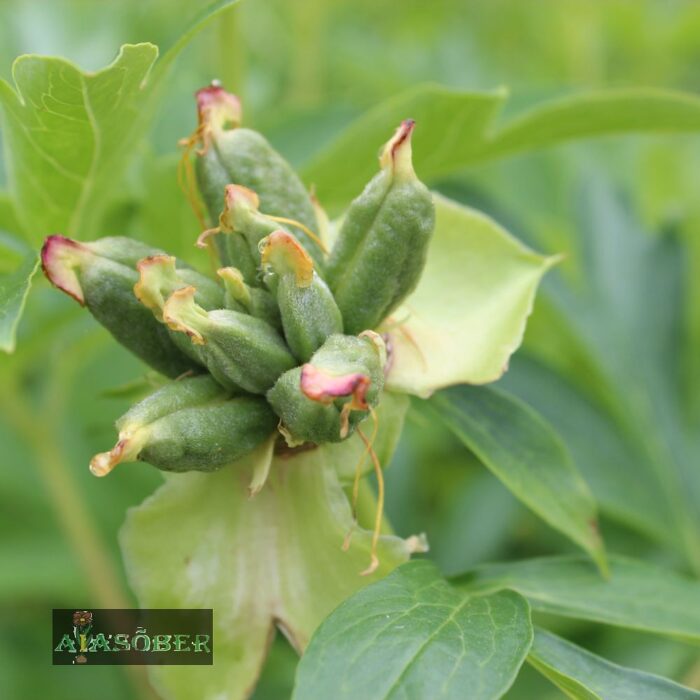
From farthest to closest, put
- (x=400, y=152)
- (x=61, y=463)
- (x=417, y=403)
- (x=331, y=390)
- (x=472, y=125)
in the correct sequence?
(x=61, y=463), (x=472, y=125), (x=417, y=403), (x=400, y=152), (x=331, y=390)

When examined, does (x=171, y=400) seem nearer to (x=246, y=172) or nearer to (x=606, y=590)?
(x=246, y=172)

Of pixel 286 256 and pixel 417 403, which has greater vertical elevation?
pixel 286 256

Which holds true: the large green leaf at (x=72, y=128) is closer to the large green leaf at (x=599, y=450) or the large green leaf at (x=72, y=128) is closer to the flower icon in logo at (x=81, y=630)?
the flower icon in logo at (x=81, y=630)

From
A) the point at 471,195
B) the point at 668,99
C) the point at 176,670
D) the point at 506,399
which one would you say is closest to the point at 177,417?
the point at 176,670

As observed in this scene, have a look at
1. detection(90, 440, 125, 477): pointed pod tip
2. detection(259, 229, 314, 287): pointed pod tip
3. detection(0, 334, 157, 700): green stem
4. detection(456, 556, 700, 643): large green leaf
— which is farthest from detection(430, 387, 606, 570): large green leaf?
detection(0, 334, 157, 700): green stem

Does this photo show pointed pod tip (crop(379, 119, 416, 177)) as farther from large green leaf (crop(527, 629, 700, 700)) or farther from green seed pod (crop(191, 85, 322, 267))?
large green leaf (crop(527, 629, 700, 700))

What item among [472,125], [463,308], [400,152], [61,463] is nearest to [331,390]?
[400,152]

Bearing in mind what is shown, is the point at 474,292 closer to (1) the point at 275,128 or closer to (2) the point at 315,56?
(1) the point at 275,128
